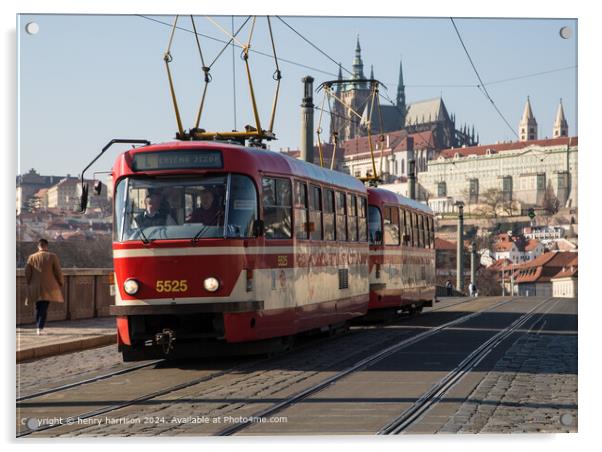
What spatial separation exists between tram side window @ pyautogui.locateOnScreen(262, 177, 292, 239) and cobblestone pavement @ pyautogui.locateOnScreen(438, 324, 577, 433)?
3.07 m

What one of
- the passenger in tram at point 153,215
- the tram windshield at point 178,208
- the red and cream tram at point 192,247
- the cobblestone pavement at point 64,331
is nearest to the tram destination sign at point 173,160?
the red and cream tram at point 192,247

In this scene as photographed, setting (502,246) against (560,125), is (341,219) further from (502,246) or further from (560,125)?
(502,246)

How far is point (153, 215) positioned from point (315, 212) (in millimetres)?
3530

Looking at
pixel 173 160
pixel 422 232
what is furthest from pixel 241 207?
pixel 422 232

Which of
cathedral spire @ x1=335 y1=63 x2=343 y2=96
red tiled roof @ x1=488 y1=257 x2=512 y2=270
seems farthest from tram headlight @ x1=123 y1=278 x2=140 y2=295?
red tiled roof @ x1=488 y1=257 x2=512 y2=270

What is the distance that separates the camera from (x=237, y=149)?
45.0ft

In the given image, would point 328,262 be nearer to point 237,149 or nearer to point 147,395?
point 237,149

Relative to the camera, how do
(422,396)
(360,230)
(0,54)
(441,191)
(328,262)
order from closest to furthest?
(0,54) < (422,396) < (328,262) < (360,230) < (441,191)

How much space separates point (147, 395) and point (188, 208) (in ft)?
8.44

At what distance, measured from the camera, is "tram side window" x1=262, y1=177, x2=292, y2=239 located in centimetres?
1438

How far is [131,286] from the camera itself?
13336 mm

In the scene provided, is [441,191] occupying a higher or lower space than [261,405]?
higher

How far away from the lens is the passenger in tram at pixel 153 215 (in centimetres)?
1338

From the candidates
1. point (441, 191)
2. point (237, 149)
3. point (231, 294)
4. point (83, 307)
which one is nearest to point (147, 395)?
point (231, 294)
